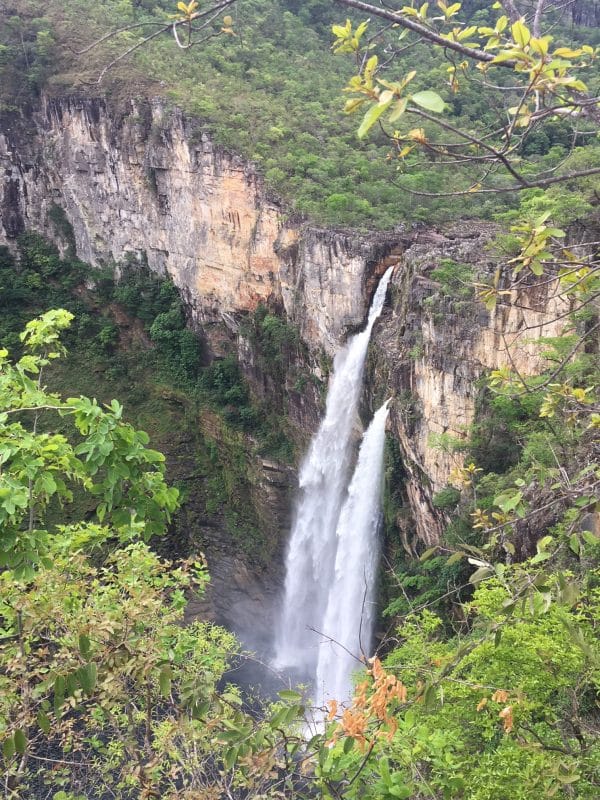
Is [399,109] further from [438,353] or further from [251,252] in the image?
[251,252]

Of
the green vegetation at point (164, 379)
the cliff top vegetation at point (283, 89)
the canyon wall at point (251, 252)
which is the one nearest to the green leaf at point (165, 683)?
the canyon wall at point (251, 252)

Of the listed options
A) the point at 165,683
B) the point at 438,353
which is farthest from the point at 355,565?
the point at 165,683

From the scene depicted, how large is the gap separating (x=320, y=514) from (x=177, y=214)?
908 cm

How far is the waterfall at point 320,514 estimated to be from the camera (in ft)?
45.5

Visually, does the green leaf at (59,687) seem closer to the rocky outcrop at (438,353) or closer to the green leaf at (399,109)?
the green leaf at (399,109)

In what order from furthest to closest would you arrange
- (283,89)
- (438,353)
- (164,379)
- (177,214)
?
(164,379)
(283,89)
(177,214)
(438,353)

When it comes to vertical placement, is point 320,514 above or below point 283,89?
below

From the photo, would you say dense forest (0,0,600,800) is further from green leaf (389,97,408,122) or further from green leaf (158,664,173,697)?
green leaf (158,664,173,697)

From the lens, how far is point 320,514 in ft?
51.6

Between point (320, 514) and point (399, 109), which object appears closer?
point (399, 109)

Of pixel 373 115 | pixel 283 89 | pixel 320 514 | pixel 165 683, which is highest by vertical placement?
pixel 283 89

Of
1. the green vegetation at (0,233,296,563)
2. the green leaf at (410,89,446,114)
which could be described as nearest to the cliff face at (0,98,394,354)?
the green vegetation at (0,233,296,563)

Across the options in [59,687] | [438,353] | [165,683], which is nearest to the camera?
[59,687]

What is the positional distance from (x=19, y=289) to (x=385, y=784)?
21.5 metres
